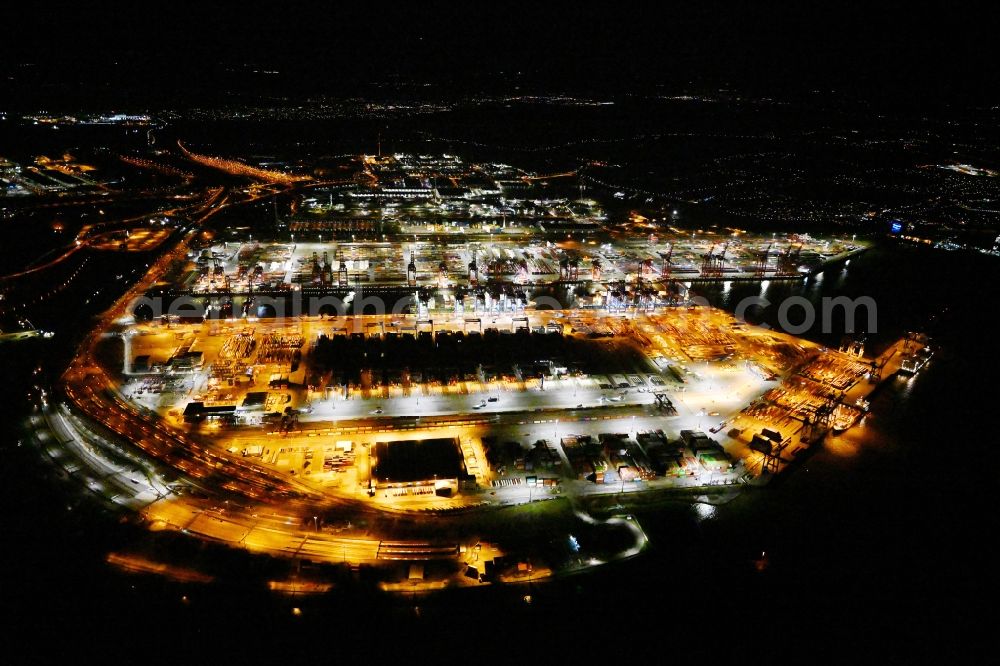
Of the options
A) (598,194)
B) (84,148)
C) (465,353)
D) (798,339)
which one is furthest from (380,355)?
(84,148)

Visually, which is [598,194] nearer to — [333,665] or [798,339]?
[798,339]

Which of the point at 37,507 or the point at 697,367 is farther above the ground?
the point at 697,367

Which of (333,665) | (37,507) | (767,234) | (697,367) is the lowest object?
(333,665)

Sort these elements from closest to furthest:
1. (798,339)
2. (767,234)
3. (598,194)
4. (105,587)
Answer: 1. (105,587)
2. (798,339)
3. (767,234)
4. (598,194)

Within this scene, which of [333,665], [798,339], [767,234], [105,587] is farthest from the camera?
[767,234]

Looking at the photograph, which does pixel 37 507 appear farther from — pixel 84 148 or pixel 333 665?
pixel 84 148

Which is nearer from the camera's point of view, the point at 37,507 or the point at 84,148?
the point at 37,507
